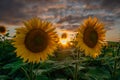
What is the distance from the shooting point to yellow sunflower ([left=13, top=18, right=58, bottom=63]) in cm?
400

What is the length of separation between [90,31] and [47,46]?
0.95 metres

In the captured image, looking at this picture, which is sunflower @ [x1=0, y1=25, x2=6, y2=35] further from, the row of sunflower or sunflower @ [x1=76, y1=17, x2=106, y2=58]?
the row of sunflower

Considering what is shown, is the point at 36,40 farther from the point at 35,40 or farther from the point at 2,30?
the point at 2,30

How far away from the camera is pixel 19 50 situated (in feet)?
13.3

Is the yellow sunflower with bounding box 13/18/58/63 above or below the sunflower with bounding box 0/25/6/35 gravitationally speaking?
below

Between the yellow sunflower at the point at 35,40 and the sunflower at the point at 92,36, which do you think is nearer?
the yellow sunflower at the point at 35,40

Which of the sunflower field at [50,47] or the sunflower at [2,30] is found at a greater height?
the sunflower at [2,30]

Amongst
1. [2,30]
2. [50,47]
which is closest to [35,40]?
[50,47]

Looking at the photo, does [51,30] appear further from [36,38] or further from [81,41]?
[81,41]

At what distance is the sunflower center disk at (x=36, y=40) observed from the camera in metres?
4.08

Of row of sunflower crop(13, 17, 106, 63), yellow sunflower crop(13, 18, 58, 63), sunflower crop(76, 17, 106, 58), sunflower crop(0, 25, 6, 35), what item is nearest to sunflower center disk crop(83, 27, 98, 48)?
sunflower crop(76, 17, 106, 58)

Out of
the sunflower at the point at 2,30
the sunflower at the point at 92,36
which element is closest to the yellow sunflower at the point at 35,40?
the sunflower at the point at 92,36

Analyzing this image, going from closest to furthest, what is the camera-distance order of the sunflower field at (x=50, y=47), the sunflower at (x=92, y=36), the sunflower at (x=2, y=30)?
the sunflower field at (x=50, y=47) → the sunflower at (x=92, y=36) → the sunflower at (x=2, y=30)

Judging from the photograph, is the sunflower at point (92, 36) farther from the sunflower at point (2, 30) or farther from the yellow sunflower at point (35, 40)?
the sunflower at point (2, 30)
